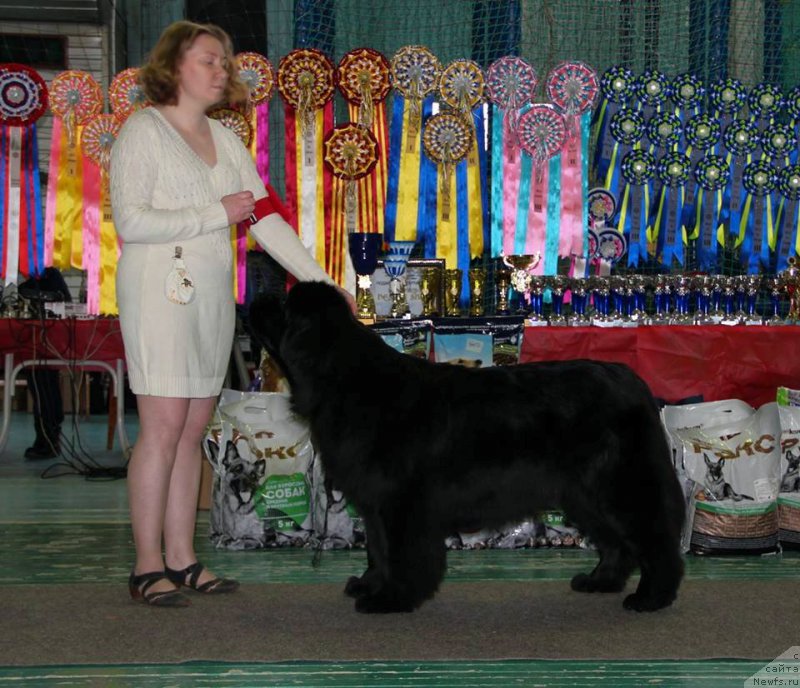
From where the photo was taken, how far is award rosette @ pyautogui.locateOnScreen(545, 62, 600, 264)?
5246 mm

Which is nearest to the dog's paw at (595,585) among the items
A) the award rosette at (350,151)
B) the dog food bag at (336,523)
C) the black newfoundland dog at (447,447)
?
the black newfoundland dog at (447,447)

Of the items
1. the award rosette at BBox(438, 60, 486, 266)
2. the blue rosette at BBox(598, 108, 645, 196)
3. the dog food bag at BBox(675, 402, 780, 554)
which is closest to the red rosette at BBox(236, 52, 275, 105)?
the award rosette at BBox(438, 60, 486, 266)

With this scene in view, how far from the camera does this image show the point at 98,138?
5.62m

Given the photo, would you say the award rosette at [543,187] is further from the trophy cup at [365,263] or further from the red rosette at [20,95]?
the red rosette at [20,95]

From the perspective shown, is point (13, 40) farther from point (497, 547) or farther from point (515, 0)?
point (497, 547)

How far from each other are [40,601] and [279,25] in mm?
5697

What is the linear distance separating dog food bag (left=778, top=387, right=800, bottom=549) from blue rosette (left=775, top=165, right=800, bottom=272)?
2084 mm

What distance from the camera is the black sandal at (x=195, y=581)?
299 centimetres

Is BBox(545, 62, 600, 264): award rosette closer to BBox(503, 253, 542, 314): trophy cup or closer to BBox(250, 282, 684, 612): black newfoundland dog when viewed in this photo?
BBox(503, 253, 542, 314): trophy cup

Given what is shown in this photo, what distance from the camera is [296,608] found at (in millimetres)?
2838

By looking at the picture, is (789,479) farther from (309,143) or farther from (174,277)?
(309,143)

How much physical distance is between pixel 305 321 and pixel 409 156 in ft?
9.30

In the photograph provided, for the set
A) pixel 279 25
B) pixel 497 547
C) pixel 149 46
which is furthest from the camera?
pixel 149 46

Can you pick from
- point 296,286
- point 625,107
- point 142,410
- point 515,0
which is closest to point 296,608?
point 142,410
